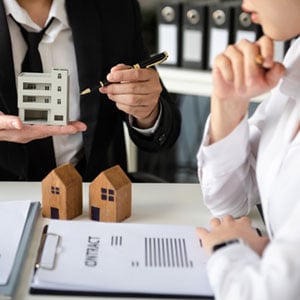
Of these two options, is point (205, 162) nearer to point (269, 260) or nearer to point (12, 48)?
point (269, 260)

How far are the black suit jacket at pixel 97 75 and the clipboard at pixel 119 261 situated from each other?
476mm

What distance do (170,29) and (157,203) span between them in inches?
53.5

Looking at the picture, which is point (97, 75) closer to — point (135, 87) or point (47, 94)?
point (135, 87)

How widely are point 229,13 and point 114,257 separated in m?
1.58

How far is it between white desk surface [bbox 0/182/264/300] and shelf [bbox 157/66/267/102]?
113 centimetres

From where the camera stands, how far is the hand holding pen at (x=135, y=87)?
1417 millimetres

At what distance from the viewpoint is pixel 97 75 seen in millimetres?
1636

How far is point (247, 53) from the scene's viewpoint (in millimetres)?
1004

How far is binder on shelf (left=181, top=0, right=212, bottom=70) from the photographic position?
2479mm

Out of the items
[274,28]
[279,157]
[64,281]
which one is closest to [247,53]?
[274,28]

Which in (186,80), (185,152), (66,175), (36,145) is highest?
(66,175)

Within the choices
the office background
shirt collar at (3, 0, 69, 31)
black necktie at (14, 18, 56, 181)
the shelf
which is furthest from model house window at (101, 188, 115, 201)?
the office background

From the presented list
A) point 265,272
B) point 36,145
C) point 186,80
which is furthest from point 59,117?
point 186,80

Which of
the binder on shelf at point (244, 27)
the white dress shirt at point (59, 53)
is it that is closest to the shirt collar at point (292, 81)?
the white dress shirt at point (59, 53)
